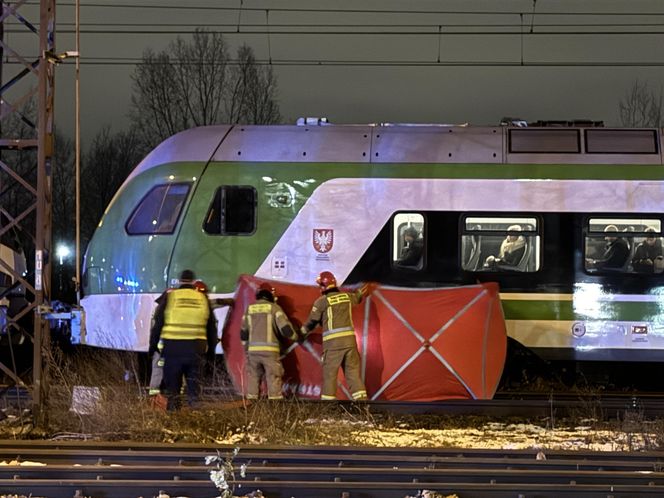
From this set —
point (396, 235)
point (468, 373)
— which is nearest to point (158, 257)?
point (396, 235)

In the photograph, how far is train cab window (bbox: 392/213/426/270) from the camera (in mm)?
12281

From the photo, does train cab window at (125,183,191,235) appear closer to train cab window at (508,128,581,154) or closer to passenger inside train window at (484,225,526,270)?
passenger inside train window at (484,225,526,270)

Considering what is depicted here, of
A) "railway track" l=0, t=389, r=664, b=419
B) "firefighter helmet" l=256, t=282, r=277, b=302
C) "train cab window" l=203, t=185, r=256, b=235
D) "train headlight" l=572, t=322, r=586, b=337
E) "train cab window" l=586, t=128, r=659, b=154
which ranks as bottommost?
"railway track" l=0, t=389, r=664, b=419

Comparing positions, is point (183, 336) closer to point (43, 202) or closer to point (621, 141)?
point (43, 202)

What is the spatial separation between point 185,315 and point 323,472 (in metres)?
3.93

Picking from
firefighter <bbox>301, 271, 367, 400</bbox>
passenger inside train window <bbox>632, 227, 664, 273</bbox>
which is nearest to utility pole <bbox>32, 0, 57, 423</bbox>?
firefighter <bbox>301, 271, 367, 400</bbox>

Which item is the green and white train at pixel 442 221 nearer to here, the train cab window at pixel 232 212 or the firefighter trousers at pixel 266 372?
the train cab window at pixel 232 212

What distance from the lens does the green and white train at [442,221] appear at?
1209 centimetres

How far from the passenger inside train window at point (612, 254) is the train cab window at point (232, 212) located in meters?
4.67

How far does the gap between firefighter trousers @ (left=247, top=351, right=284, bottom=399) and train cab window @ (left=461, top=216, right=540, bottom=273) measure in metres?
3.11

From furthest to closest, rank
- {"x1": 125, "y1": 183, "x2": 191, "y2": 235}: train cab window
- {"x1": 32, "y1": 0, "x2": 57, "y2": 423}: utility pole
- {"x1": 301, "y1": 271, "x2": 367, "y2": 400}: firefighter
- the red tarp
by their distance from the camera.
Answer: {"x1": 125, "y1": 183, "x2": 191, "y2": 235}: train cab window < the red tarp < {"x1": 301, "y1": 271, "x2": 367, "y2": 400}: firefighter < {"x1": 32, "y1": 0, "x2": 57, "y2": 423}: utility pole

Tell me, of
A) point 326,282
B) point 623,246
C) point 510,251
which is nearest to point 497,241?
point 510,251

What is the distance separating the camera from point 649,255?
1220 centimetres

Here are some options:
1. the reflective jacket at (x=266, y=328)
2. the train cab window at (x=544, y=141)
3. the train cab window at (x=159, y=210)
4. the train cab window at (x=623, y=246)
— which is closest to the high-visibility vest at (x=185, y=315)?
the reflective jacket at (x=266, y=328)
